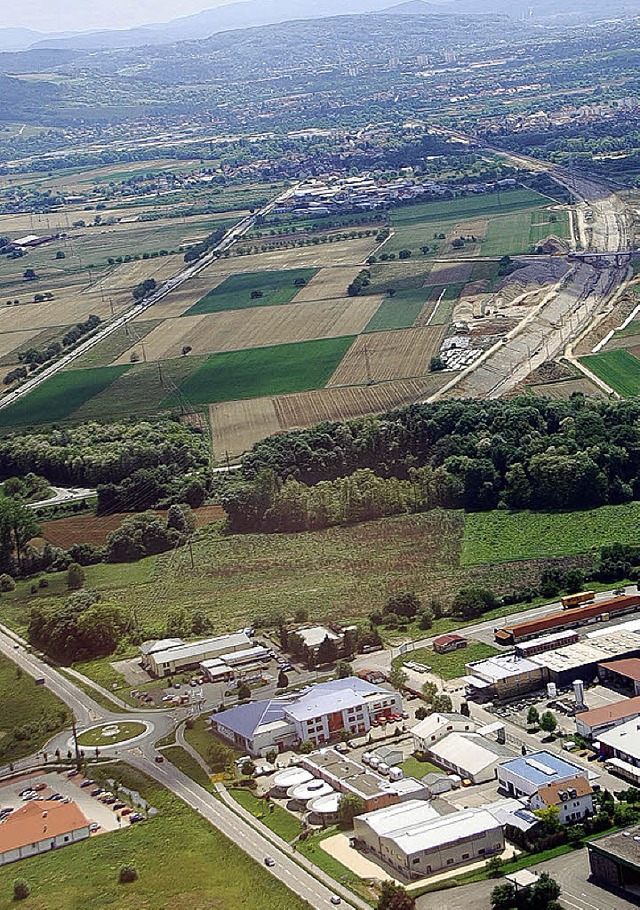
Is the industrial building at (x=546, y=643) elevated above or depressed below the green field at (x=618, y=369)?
below

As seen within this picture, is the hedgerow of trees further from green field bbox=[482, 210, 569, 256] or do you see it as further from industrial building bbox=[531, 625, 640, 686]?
green field bbox=[482, 210, 569, 256]

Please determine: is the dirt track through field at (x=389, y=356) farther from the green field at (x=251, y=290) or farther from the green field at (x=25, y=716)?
the green field at (x=25, y=716)

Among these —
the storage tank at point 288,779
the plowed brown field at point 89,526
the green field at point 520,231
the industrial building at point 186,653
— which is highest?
the green field at point 520,231

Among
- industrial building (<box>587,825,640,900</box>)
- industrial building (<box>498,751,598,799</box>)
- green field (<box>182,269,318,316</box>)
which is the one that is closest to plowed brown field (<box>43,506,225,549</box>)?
industrial building (<box>498,751,598,799</box>)

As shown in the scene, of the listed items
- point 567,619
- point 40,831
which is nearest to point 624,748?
point 567,619

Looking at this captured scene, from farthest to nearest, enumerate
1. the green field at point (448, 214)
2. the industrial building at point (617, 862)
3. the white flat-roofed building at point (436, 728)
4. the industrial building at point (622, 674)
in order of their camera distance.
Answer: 1. the green field at point (448, 214)
2. the industrial building at point (622, 674)
3. the white flat-roofed building at point (436, 728)
4. the industrial building at point (617, 862)

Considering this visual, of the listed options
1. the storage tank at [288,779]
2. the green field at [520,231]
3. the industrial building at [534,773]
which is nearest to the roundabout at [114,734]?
the storage tank at [288,779]

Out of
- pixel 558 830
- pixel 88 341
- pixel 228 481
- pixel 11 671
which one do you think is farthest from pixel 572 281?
pixel 558 830

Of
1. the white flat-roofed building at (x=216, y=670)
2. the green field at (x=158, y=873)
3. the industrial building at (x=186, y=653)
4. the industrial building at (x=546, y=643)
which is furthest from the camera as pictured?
the industrial building at (x=186, y=653)
